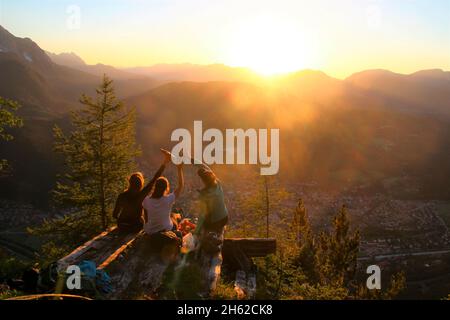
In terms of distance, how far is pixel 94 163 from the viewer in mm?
16844

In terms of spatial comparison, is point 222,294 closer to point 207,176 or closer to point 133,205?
point 207,176

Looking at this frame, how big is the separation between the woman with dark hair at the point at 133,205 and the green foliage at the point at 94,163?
26.9 ft

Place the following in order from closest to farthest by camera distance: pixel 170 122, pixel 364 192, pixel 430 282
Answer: pixel 430 282 < pixel 364 192 < pixel 170 122

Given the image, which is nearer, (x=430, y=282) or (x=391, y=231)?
(x=430, y=282)

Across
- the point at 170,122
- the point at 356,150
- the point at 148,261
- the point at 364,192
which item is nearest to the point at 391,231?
the point at 364,192

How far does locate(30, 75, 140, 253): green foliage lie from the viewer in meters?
16.8

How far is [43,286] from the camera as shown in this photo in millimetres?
6215

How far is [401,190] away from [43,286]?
4095 inches

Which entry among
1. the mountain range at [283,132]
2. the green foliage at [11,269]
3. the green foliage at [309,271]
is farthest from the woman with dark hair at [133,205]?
the mountain range at [283,132]

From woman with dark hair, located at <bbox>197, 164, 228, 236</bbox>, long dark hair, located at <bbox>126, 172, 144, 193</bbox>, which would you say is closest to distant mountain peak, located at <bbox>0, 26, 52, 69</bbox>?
long dark hair, located at <bbox>126, 172, 144, 193</bbox>

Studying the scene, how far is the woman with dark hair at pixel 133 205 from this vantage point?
898 cm

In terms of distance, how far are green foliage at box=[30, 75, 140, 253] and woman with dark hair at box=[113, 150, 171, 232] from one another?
8.20m

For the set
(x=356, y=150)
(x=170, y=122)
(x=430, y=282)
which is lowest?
(x=430, y=282)
